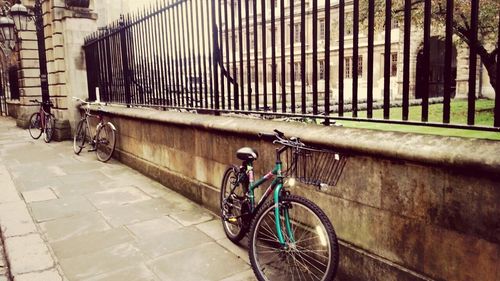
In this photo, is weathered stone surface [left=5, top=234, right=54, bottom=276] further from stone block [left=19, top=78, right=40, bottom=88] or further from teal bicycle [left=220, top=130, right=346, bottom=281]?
stone block [left=19, top=78, right=40, bottom=88]

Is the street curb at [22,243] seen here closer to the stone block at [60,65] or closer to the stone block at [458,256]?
the stone block at [458,256]

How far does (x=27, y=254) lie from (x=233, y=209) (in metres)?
2.16

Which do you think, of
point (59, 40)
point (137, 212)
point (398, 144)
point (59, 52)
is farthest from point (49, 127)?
point (398, 144)

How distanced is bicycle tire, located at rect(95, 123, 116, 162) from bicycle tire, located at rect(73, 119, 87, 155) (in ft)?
2.63

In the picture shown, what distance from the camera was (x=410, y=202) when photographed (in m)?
2.82

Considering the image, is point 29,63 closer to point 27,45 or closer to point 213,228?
point 27,45

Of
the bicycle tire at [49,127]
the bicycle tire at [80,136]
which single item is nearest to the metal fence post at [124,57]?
the bicycle tire at [80,136]

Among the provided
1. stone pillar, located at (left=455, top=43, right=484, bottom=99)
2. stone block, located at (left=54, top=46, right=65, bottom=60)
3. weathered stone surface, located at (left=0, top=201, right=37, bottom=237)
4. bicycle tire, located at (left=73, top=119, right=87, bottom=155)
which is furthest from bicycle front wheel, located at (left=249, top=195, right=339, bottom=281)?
stone pillar, located at (left=455, top=43, right=484, bottom=99)

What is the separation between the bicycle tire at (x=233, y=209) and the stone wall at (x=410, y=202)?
37 cm

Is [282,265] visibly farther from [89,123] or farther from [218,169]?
[89,123]

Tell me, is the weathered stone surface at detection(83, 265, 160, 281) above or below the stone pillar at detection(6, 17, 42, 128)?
below

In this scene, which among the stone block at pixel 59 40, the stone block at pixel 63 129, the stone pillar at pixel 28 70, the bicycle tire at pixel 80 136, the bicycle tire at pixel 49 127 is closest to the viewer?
the bicycle tire at pixel 80 136

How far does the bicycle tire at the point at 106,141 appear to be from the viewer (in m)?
9.03

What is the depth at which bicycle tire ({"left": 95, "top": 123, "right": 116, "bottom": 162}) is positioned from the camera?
29.6 feet
